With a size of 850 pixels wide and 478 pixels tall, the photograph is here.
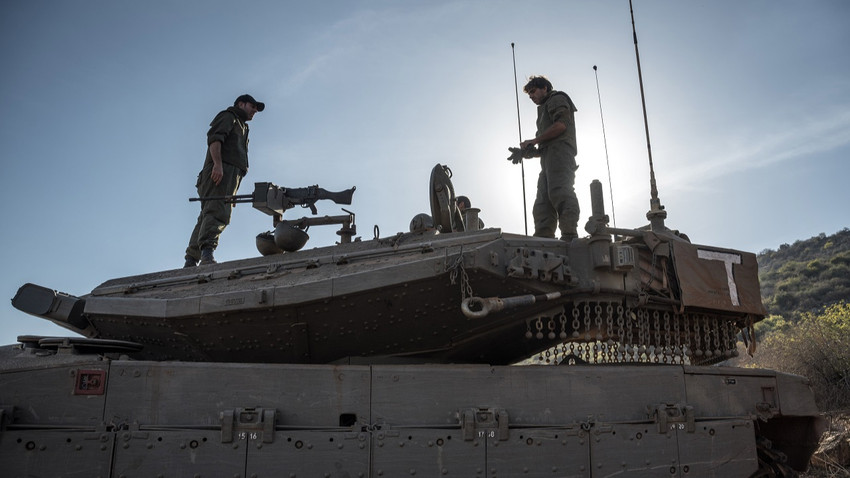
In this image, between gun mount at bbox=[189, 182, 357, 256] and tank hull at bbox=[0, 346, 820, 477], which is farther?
gun mount at bbox=[189, 182, 357, 256]

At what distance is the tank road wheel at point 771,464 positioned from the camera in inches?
283

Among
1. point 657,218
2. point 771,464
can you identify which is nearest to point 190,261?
point 657,218

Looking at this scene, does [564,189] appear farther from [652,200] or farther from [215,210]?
[215,210]

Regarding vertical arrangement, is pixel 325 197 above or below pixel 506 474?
above

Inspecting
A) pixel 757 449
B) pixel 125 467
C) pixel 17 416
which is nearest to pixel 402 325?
pixel 125 467

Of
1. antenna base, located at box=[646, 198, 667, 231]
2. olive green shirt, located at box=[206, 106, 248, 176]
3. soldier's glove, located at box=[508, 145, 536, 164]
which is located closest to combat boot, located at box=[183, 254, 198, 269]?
olive green shirt, located at box=[206, 106, 248, 176]

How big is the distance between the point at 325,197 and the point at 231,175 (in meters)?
1.25

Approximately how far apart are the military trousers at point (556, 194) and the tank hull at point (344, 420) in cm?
182

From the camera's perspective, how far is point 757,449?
24.1ft

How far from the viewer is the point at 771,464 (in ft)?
23.9

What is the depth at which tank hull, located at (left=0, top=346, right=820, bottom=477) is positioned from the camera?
18.9ft

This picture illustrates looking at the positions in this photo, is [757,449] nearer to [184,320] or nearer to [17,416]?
[184,320]

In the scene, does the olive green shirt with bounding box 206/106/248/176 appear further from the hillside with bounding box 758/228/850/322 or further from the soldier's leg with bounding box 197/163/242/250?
the hillside with bounding box 758/228/850/322

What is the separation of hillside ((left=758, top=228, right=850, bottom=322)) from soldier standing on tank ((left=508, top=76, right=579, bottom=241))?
94.1 ft
